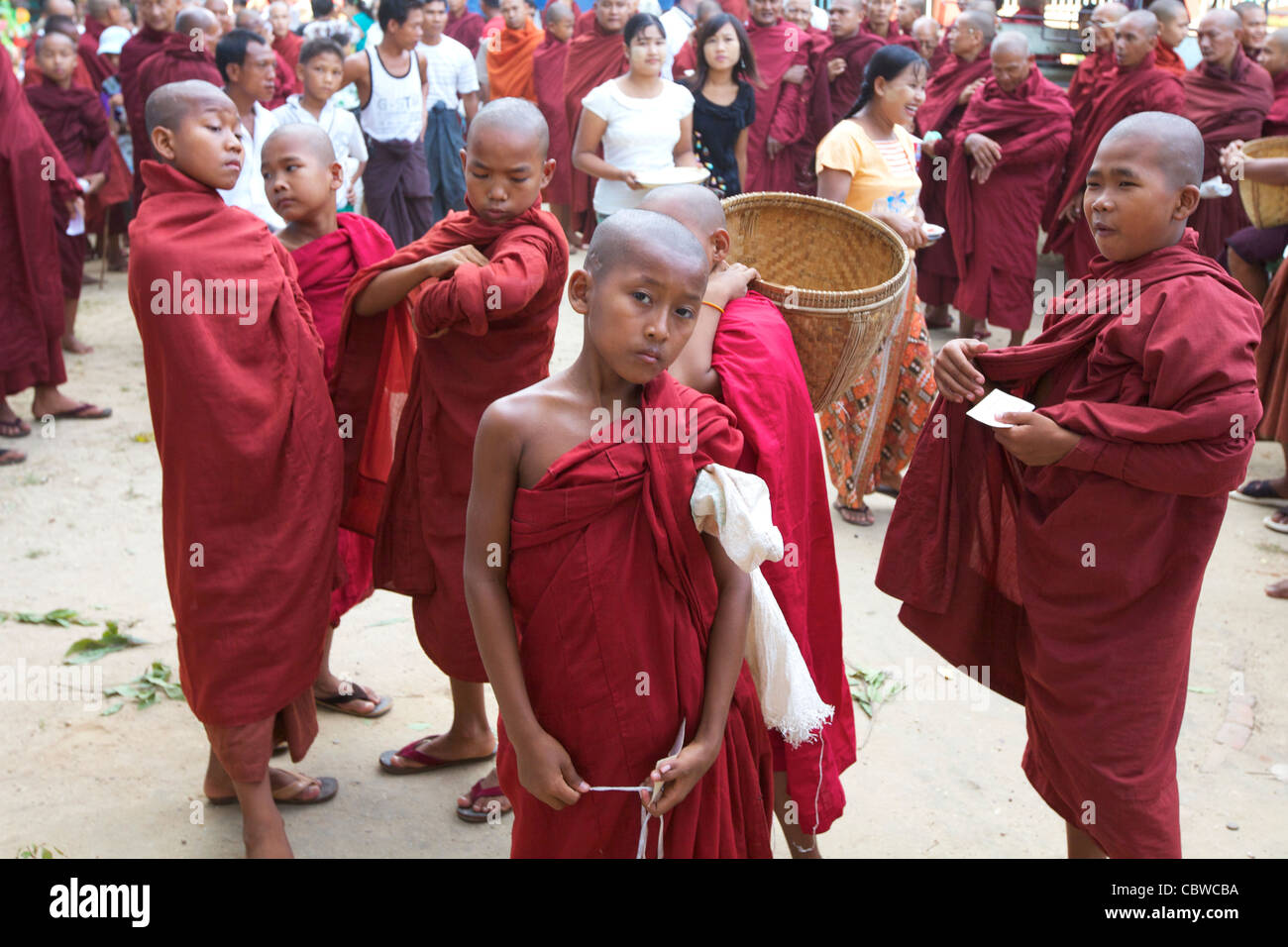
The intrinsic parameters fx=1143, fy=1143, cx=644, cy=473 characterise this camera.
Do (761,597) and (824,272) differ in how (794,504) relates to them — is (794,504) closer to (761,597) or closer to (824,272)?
(761,597)

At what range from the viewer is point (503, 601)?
203 centimetres

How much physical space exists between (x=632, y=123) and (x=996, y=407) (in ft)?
14.4

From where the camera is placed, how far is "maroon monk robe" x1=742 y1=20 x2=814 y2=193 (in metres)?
8.88

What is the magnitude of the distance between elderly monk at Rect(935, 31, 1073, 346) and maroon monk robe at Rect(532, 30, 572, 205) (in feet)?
14.4

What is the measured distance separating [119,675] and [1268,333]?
17.0ft

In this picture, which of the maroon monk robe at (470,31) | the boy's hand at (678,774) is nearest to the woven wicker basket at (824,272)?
the boy's hand at (678,774)

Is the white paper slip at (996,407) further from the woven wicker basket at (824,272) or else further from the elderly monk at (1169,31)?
the elderly monk at (1169,31)

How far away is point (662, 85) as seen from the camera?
6.57 m

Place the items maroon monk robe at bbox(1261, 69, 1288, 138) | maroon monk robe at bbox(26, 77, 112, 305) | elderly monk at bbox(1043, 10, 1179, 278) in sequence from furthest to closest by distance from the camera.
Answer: maroon monk robe at bbox(26, 77, 112, 305)
elderly monk at bbox(1043, 10, 1179, 278)
maroon monk robe at bbox(1261, 69, 1288, 138)

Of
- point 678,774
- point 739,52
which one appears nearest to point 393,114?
point 739,52

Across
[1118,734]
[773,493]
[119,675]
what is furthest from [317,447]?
[1118,734]

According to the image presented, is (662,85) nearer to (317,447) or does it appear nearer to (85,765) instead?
(317,447)

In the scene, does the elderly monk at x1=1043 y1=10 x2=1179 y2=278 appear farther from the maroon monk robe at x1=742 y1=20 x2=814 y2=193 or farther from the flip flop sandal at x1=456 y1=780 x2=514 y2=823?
the flip flop sandal at x1=456 y1=780 x2=514 y2=823

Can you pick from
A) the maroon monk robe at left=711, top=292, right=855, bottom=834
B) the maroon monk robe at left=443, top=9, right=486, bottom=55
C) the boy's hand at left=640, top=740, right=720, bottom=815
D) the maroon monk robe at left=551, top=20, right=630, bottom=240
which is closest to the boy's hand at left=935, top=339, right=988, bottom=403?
the maroon monk robe at left=711, top=292, right=855, bottom=834
